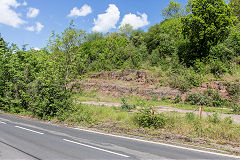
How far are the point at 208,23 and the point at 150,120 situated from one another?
25298mm

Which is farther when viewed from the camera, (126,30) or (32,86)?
(126,30)

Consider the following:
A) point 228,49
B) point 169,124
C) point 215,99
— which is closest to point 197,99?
point 215,99

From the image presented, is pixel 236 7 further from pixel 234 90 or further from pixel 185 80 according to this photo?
pixel 234 90

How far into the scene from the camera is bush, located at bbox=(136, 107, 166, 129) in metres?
11.6

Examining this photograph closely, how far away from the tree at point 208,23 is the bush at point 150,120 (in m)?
23.7

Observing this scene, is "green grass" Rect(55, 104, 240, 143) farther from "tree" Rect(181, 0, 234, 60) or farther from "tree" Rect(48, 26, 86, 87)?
"tree" Rect(181, 0, 234, 60)

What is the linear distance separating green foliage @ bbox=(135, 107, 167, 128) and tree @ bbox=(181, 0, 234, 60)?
933 inches

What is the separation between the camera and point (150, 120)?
1185cm

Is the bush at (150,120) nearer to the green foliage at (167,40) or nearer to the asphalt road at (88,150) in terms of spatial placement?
the asphalt road at (88,150)

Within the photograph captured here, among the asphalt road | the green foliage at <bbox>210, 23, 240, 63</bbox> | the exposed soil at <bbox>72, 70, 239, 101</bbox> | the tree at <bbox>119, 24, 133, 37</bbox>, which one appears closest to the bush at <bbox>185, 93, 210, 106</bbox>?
the exposed soil at <bbox>72, 70, 239, 101</bbox>

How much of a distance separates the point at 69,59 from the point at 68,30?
2.38m

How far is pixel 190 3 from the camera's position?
3397 cm

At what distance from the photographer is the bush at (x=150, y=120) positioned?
455 inches

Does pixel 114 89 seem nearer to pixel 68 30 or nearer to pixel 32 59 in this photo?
pixel 32 59
